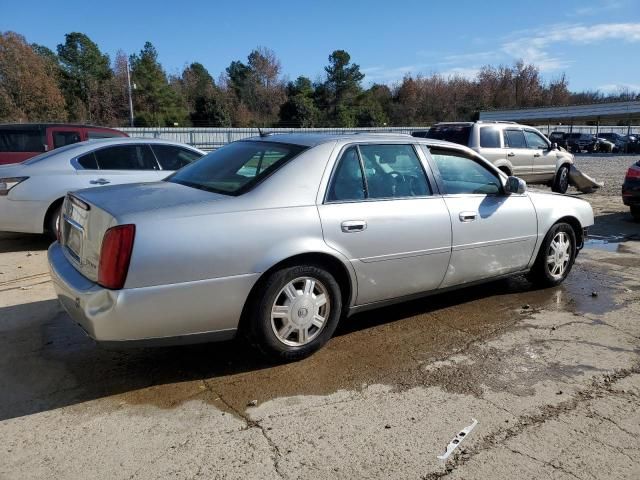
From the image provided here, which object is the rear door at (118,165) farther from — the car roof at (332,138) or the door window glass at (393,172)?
the door window glass at (393,172)

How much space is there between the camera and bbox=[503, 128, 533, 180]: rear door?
12.0 metres

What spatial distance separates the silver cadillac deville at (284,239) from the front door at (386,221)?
0.01m

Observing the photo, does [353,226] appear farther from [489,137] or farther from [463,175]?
[489,137]

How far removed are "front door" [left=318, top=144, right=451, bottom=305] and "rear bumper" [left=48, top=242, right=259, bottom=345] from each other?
81cm

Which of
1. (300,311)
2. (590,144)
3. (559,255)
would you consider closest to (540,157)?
(559,255)

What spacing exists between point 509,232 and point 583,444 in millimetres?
2334

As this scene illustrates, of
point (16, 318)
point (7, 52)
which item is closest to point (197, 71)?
point (7, 52)

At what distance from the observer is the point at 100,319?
2973 millimetres

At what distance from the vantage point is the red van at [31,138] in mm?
9492

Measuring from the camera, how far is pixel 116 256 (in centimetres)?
298

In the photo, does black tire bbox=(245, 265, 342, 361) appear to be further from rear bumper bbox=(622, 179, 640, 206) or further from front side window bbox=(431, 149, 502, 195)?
rear bumper bbox=(622, 179, 640, 206)

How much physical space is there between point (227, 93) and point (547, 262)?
63012 mm

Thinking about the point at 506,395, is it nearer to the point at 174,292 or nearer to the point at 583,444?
the point at 583,444

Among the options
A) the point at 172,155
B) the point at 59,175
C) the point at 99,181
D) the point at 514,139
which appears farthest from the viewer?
the point at 514,139
